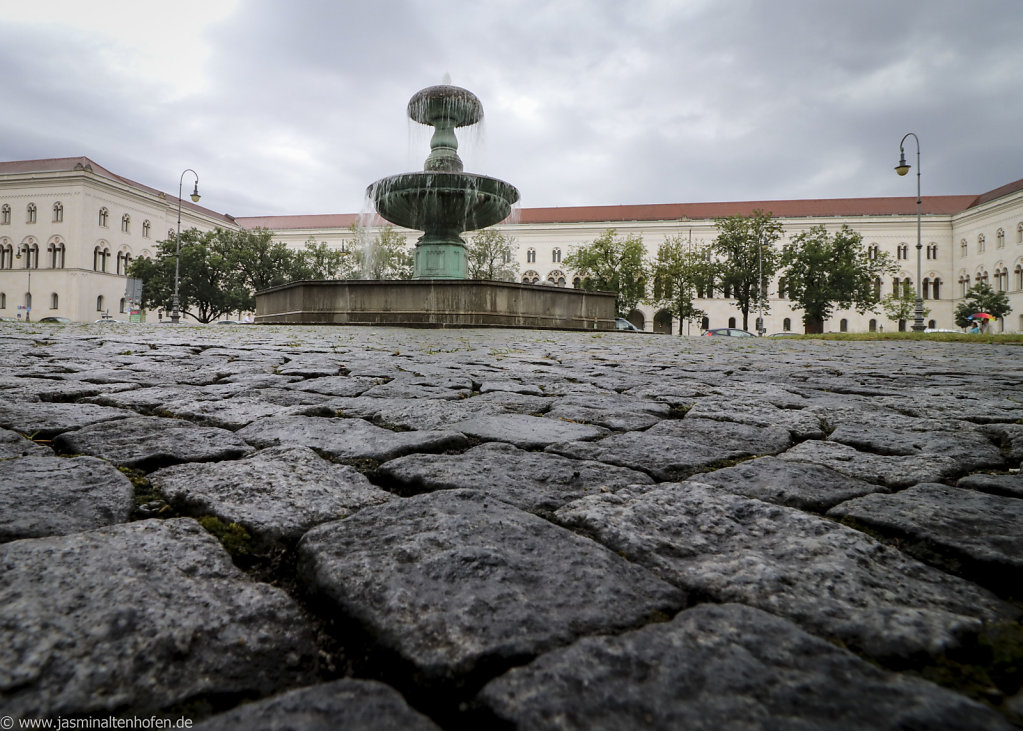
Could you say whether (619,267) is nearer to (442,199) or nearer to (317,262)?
Result: (317,262)

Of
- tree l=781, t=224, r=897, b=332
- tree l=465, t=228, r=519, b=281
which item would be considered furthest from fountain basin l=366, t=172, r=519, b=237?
tree l=781, t=224, r=897, b=332

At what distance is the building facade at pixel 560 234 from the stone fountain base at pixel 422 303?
3301 cm

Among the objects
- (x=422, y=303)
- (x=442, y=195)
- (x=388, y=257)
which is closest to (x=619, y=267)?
(x=388, y=257)

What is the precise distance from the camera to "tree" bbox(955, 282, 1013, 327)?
52.5m

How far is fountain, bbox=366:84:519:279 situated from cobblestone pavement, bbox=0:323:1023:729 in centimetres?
1472

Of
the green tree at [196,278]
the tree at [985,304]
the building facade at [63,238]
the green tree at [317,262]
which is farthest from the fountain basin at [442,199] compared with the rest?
the tree at [985,304]

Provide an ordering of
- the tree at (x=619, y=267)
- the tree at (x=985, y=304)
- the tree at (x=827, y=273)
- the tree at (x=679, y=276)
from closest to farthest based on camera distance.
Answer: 1. the tree at (x=827, y=273)
2. the tree at (x=679, y=276)
3. the tree at (x=619, y=267)
4. the tree at (x=985, y=304)

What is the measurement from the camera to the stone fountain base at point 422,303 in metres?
14.8

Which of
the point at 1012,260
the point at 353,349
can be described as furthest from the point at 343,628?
the point at 1012,260

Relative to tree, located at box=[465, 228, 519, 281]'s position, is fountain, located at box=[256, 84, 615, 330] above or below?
below

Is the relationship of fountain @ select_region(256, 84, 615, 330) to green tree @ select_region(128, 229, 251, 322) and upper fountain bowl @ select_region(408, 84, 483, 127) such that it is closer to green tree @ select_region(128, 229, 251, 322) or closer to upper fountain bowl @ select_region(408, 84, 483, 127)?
upper fountain bowl @ select_region(408, 84, 483, 127)

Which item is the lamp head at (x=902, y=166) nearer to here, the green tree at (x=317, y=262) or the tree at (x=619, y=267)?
the tree at (x=619, y=267)

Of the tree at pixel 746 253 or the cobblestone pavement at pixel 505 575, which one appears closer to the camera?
the cobblestone pavement at pixel 505 575

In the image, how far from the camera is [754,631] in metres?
0.88
